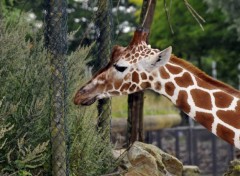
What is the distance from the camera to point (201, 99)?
7.45m

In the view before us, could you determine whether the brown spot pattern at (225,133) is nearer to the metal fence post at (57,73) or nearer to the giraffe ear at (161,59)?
the giraffe ear at (161,59)

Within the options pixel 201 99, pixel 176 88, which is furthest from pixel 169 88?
pixel 201 99

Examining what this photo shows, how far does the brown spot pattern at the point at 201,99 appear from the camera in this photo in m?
7.42

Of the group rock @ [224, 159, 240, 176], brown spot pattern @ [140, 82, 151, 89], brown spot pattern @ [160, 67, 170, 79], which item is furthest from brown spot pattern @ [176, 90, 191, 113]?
rock @ [224, 159, 240, 176]

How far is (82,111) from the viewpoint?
8703 millimetres

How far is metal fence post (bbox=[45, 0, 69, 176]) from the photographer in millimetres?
7785

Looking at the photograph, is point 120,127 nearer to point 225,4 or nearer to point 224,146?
point 225,4

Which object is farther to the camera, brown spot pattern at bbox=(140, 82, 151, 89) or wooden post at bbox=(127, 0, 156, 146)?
wooden post at bbox=(127, 0, 156, 146)

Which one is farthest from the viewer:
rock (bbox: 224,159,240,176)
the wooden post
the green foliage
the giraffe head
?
the wooden post

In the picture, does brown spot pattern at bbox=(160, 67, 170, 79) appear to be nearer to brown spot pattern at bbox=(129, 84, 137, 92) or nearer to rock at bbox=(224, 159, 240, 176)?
brown spot pattern at bbox=(129, 84, 137, 92)

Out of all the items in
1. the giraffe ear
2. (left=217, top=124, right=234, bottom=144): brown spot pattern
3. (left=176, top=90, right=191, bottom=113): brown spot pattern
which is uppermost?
the giraffe ear

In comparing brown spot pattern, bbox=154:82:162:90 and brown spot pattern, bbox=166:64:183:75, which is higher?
brown spot pattern, bbox=166:64:183:75

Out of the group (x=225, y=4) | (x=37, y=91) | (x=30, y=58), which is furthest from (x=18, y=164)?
(x=225, y=4)

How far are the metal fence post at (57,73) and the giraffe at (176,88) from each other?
463mm
